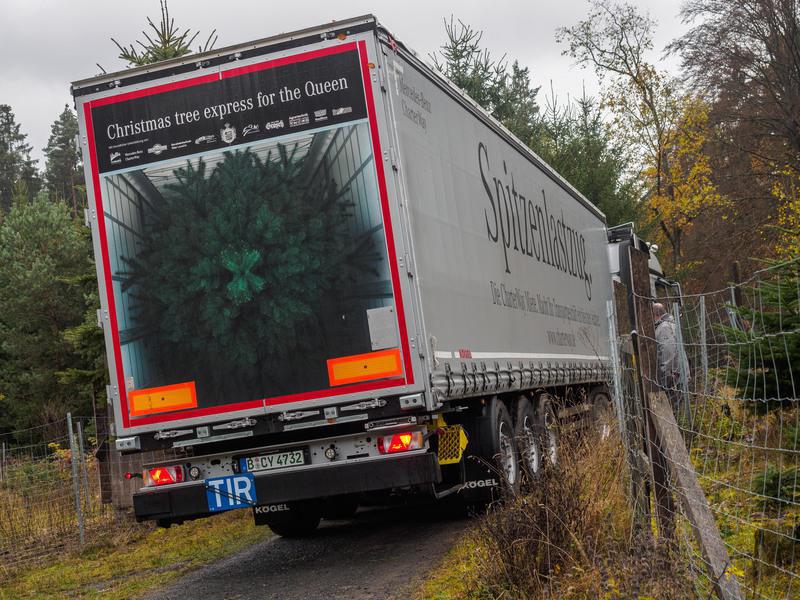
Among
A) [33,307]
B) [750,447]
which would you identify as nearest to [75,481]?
[750,447]

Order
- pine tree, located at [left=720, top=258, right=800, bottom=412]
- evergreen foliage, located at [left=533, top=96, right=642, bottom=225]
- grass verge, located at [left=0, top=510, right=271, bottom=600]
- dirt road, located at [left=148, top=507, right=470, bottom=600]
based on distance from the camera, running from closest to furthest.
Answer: pine tree, located at [left=720, top=258, right=800, bottom=412]
dirt road, located at [left=148, top=507, right=470, bottom=600]
grass verge, located at [left=0, top=510, right=271, bottom=600]
evergreen foliage, located at [left=533, top=96, right=642, bottom=225]

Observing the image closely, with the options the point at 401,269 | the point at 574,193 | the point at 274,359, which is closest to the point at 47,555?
the point at 274,359

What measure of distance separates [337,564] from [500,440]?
1.90 metres

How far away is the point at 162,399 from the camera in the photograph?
8.37 metres

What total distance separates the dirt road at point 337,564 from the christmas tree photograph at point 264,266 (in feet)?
4.72

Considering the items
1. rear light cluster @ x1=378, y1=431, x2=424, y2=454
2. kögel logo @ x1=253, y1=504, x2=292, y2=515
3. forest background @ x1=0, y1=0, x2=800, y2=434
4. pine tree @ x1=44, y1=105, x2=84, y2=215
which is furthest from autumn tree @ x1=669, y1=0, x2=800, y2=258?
pine tree @ x1=44, y1=105, x2=84, y2=215

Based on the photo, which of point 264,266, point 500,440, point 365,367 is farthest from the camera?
point 500,440

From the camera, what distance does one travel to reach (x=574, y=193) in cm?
1656

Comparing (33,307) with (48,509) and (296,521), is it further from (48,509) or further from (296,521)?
(296,521)

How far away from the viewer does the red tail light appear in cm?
856

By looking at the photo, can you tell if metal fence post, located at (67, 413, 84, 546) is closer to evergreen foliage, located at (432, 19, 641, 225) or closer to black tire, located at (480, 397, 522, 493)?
black tire, located at (480, 397, 522, 493)

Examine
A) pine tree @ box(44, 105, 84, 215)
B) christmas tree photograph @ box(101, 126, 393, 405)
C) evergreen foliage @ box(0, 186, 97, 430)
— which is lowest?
christmas tree photograph @ box(101, 126, 393, 405)

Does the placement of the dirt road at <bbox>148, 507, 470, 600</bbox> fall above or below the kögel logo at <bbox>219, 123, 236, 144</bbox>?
below

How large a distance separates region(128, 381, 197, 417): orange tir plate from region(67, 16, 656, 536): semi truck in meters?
0.01
